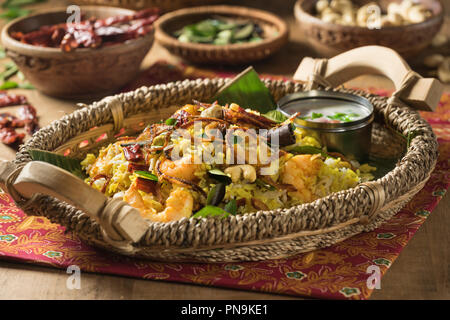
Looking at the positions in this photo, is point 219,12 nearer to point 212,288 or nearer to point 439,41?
point 439,41

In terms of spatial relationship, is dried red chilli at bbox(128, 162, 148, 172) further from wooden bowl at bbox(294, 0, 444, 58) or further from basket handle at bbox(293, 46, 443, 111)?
wooden bowl at bbox(294, 0, 444, 58)

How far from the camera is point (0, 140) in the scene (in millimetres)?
3271

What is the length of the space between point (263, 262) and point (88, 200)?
0.69 metres

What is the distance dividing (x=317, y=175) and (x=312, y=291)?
1.96 feet

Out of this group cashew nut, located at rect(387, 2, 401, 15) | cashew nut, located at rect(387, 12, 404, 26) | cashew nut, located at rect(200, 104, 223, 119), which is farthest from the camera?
cashew nut, located at rect(387, 2, 401, 15)

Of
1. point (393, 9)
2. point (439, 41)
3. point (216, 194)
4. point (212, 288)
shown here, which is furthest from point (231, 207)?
point (439, 41)

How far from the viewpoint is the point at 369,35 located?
396 cm

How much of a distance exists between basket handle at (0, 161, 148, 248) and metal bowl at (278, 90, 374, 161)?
1166 millimetres

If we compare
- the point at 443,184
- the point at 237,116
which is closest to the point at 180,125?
the point at 237,116

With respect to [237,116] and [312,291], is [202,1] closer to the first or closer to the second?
[237,116]

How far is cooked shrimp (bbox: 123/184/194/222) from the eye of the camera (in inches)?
81.4

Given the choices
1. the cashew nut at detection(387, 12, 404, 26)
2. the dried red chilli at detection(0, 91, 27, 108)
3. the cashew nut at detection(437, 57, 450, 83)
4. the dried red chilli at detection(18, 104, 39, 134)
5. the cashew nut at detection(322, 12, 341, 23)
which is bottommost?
the dried red chilli at detection(0, 91, 27, 108)

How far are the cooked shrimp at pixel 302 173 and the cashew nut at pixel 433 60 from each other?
2342 mm

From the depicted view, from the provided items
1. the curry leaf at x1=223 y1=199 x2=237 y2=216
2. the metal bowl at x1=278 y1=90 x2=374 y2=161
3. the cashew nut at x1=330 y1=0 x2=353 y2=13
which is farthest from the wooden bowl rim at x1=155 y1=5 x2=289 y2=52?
the curry leaf at x1=223 y1=199 x2=237 y2=216
